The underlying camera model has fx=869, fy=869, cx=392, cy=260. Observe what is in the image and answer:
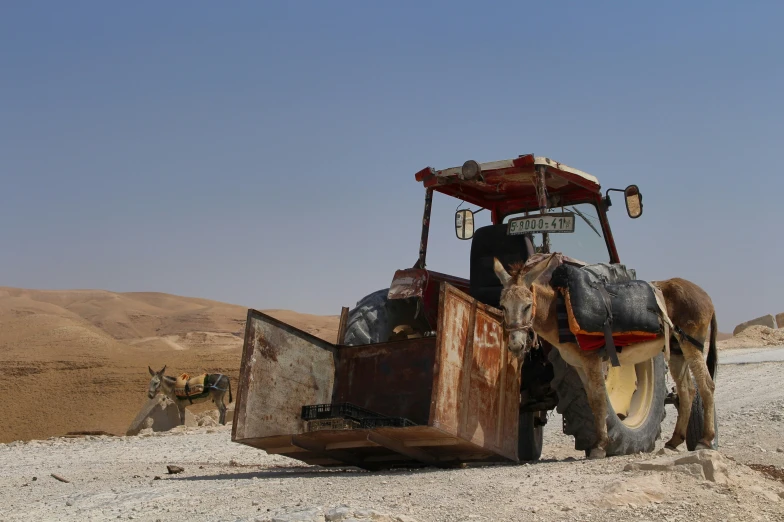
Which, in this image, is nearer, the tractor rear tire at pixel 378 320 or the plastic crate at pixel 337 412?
the plastic crate at pixel 337 412

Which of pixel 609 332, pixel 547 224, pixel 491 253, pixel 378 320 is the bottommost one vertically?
pixel 609 332

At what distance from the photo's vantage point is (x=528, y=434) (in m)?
8.25

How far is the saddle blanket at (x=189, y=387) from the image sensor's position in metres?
18.6

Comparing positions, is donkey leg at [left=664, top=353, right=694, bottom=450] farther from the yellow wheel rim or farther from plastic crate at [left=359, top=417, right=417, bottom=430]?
plastic crate at [left=359, top=417, right=417, bottom=430]

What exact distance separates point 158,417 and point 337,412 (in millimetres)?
11230

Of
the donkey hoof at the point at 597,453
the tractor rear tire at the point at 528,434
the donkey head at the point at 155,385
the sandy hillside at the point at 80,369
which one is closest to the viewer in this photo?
the donkey hoof at the point at 597,453

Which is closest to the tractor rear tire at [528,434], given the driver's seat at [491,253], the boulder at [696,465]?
the driver's seat at [491,253]

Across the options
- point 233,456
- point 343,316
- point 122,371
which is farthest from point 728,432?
point 122,371

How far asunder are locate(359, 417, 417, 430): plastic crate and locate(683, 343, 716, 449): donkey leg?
284cm

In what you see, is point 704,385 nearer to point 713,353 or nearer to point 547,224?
point 713,353

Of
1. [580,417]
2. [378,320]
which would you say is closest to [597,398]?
[580,417]

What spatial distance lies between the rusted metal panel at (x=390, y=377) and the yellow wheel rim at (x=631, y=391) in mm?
1900

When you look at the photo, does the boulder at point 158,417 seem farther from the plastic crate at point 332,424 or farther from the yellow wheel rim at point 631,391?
the yellow wheel rim at point 631,391

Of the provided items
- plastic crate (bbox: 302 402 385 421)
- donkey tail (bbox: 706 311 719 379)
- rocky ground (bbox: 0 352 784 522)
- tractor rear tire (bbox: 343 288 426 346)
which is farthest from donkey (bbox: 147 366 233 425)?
donkey tail (bbox: 706 311 719 379)
